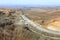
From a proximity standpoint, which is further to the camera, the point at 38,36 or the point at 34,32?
the point at 34,32

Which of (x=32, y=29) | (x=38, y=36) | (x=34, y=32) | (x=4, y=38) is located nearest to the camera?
(x=4, y=38)

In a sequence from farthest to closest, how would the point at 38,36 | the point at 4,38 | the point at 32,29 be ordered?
1. the point at 32,29
2. the point at 38,36
3. the point at 4,38

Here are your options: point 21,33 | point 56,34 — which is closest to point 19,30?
point 21,33

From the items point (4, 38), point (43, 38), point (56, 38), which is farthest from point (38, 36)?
A: point (4, 38)

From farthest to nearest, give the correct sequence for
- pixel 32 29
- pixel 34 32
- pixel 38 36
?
pixel 32 29, pixel 34 32, pixel 38 36

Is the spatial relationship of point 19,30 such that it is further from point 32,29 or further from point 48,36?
point 48,36

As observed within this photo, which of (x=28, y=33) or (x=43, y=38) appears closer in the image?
(x=43, y=38)

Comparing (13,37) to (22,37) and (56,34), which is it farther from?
(56,34)

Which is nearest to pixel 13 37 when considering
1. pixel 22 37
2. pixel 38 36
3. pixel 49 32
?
pixel 22 37
